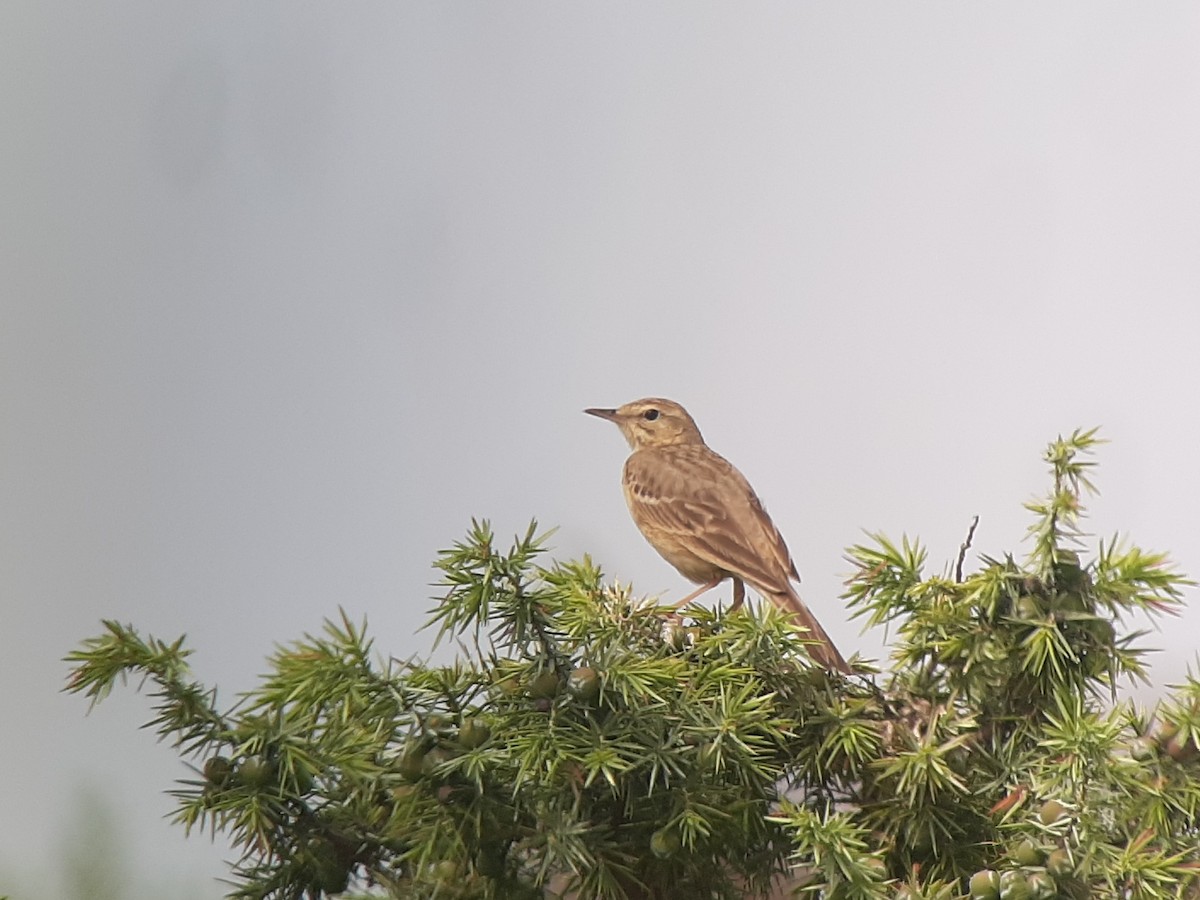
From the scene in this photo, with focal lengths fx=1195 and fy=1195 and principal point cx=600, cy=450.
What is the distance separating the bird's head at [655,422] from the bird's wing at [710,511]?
0.08ft

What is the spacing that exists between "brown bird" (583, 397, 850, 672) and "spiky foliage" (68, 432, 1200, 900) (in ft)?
1.39

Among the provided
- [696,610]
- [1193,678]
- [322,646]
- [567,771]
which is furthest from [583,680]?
[1193,678]

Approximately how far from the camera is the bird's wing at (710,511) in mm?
1395

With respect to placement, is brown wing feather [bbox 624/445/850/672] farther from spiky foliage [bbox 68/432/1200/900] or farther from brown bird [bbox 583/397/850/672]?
spiky foliage [bbox 68/432/1200/900]

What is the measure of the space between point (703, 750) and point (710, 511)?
2.59 ft

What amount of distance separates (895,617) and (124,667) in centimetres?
53

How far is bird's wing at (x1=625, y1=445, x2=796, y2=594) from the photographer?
4.58 feet

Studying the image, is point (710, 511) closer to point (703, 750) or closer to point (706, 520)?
point (706, 520)

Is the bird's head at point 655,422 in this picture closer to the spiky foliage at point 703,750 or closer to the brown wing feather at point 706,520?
the brown wing feather at point 706,520

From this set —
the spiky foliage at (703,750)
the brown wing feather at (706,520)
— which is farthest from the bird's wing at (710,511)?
the spiky foliage at (703,750)

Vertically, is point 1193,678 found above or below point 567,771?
above

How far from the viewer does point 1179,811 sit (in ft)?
2.28

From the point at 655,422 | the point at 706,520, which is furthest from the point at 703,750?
the point at 655,422

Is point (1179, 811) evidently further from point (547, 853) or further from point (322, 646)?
point (322, 646)
